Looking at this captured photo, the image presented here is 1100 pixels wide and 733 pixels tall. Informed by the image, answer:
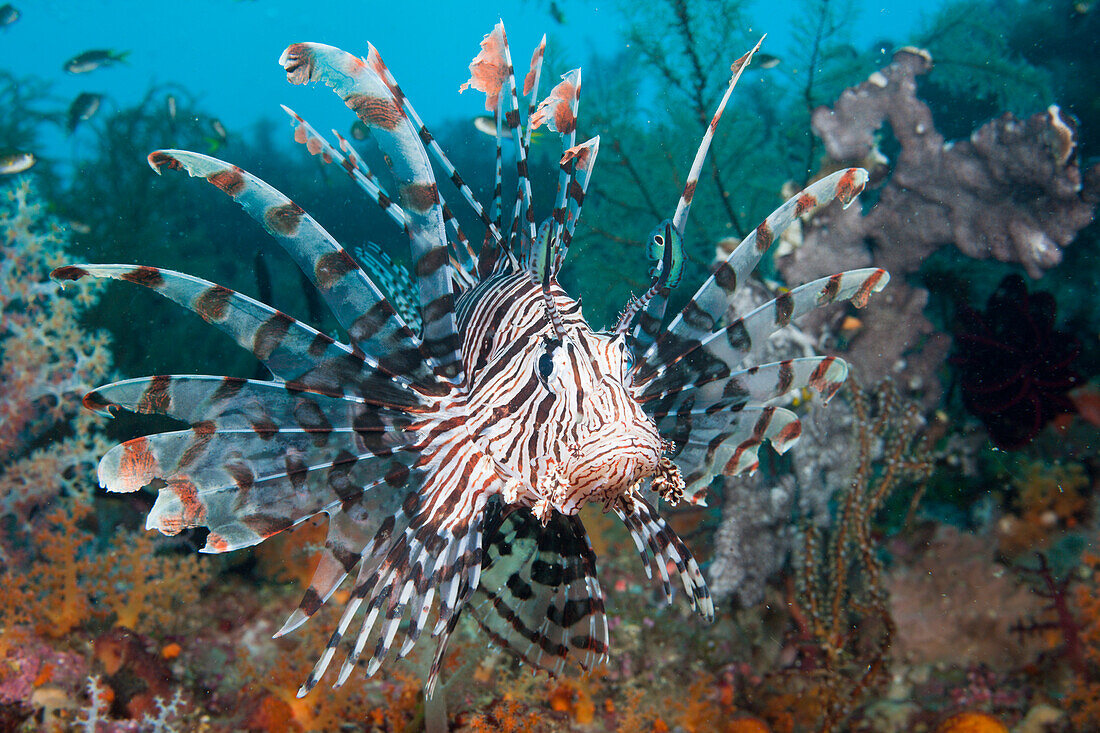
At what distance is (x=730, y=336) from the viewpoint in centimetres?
242

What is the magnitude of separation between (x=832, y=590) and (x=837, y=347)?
2255mm

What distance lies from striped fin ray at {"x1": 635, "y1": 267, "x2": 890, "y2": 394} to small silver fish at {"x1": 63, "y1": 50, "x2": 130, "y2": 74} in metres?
9.69

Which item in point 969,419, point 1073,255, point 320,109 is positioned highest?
point 320,109

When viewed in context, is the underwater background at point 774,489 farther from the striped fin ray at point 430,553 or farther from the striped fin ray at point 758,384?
the striped fin ray at point 758,384

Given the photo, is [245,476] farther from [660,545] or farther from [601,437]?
[660,545]

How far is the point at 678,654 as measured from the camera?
4.71 m

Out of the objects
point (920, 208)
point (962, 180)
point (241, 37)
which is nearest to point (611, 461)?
point (920, 208)

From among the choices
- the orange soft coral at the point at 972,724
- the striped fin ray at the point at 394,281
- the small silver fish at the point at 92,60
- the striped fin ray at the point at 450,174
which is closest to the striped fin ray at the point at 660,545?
the striped fin ray at the point at 450,174

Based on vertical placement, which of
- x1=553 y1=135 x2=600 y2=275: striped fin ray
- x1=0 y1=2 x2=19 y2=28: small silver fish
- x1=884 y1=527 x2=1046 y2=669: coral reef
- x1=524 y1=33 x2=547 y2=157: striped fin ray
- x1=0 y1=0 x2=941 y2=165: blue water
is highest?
x1=0 y1=0 x2=941 y2=165: blue water

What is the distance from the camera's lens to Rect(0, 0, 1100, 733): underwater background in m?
4.03

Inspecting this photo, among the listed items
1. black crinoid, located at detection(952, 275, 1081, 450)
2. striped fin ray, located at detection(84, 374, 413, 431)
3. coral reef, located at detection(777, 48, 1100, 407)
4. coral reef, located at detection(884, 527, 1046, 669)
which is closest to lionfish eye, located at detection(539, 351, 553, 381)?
striped fin ray, located at detection(84, 374, 413, 431)

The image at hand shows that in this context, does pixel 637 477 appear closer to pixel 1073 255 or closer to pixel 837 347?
pixel 837 347

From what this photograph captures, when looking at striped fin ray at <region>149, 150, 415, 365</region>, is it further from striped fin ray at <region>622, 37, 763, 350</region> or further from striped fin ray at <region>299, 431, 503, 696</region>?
striped fin ray at <region>622, 37, 763, 350</region>

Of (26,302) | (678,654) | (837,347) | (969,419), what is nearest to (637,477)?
(678,654)
